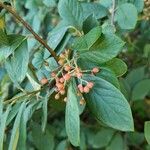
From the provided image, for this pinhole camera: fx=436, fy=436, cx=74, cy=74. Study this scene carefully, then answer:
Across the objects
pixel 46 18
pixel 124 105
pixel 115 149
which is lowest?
pixel 115 149

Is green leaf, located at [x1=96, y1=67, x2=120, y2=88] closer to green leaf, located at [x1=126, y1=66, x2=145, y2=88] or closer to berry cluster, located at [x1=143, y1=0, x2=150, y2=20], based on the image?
berry cluster, located at [x1=143, y1=0, x2=150, y2=20]

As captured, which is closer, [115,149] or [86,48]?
[86,48]

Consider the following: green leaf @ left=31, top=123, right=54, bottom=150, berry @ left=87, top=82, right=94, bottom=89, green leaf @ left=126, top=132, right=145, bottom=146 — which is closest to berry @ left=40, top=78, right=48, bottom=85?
berry @ left=87, top=82, right=94, bottom=89

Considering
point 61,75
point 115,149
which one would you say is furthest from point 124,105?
point 115,149

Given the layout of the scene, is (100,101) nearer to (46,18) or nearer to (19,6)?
(46,18)

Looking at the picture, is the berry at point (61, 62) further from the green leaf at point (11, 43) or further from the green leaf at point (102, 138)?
the green leaf at point (102, 138)

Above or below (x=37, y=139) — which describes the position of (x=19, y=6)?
above

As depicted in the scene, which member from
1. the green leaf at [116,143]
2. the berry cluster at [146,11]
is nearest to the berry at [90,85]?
the berry cluster at [146,11]
